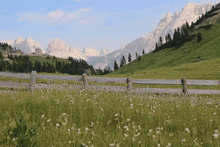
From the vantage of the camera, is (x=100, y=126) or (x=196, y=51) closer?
(x=100, y=126)

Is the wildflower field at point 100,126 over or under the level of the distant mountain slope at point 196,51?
under

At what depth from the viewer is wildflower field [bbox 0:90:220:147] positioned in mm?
4262

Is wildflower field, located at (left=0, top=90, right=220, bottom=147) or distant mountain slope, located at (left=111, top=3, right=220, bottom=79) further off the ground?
distant mountain slope, located at (left=111, top=3, right=220, bottom=79)

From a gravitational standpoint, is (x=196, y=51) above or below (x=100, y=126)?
above

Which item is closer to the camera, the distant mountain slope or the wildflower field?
the wildflower field

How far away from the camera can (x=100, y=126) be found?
5922 mm

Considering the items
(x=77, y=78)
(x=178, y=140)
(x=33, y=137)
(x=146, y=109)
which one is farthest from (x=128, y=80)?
(x=33, y=137)

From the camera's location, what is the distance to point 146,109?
719 centimetres

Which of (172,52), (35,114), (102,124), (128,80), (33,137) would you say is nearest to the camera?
(33,137)

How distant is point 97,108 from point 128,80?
26.7 ft

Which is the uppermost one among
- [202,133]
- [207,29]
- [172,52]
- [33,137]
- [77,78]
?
[207,29]

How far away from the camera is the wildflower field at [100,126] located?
4262 millimetres

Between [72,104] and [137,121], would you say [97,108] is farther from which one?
[137,121]

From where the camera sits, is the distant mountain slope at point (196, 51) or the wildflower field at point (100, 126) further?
the distant mountain slope at point (196, 51)
